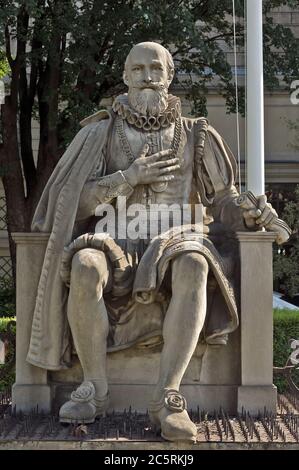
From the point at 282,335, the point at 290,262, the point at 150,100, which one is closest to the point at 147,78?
the point at 150,100

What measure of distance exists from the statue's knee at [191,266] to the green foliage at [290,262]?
9.59 metres

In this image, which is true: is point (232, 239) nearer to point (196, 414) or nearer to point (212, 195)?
point (212, 195)

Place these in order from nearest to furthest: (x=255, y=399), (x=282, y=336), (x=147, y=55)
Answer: (x=255, y=399)
(x=147, y=55)
(x=282, y=336)

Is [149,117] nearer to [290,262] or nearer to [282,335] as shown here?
[282,335]

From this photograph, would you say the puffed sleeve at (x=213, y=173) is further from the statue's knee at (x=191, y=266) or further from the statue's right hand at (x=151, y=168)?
the statue's knee at (x=191, y=266)

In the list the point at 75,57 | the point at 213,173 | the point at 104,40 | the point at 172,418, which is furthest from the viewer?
the point at 104,40

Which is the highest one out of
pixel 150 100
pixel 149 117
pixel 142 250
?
pixel 150 100

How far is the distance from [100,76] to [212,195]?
723 cm

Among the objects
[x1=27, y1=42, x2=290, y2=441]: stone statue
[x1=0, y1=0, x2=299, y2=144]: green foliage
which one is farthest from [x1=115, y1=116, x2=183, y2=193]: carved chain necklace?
[x1=0, y1=0, x2=299, y2=144]: green foliage

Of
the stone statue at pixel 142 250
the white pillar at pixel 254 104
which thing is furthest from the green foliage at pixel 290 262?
the stone statue at pixel 142 250

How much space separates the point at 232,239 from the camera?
5.36 m

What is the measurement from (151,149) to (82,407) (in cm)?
164

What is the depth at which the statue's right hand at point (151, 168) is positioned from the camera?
5.19 m

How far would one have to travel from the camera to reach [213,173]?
5426mm
